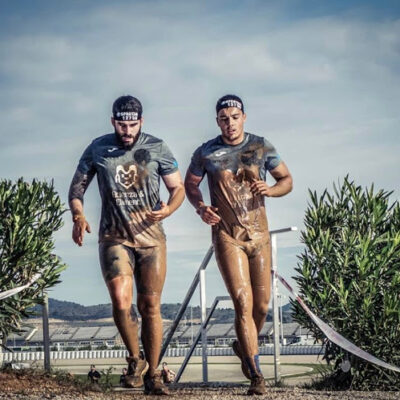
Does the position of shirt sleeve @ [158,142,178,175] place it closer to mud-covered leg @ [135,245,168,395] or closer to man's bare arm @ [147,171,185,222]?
man's bare arm @ [147,171,185,222]

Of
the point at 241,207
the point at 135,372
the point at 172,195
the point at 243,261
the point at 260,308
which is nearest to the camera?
the point at 135,372

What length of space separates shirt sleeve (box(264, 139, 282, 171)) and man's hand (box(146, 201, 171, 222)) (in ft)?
4.85

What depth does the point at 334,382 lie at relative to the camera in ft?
→ 34.9

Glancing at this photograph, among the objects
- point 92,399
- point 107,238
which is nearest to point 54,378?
point 92,399

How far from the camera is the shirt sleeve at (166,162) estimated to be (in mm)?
8305

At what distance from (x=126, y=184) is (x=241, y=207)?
50.9 inches

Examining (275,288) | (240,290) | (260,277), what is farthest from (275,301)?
(240,290)

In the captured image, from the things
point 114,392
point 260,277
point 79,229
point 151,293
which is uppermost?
point 79,229

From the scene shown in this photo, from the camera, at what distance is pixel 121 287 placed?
308 inches

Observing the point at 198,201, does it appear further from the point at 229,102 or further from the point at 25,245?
the point at 25,245

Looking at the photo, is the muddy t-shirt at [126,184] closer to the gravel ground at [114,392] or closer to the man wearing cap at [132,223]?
the man wearing cap at [132,223]

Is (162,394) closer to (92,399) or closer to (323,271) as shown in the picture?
(92,399)

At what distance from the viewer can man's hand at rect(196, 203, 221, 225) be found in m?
8.40

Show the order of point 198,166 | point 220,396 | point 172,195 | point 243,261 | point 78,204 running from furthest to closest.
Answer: point 198,166
point 243,261
point 220,396
point 172,195
point 78,204
